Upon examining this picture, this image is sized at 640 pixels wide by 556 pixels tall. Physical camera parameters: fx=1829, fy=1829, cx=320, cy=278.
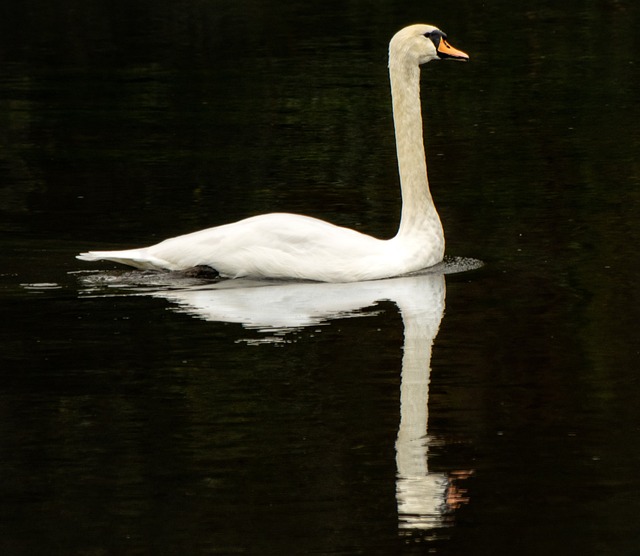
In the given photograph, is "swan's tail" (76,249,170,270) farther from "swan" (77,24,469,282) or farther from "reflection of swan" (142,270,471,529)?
"reflection of swan" (142,270,471,529)

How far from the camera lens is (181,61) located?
80.5 ft

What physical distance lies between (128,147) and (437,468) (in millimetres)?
10665

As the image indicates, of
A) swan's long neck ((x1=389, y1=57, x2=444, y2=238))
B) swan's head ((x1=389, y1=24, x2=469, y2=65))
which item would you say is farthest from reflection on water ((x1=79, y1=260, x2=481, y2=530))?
swan's head ((x1=389, y1=24, x2=469, y2=65))

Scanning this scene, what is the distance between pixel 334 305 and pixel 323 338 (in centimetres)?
90

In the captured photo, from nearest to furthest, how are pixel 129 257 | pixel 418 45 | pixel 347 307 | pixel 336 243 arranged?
pixel 347 307 → pixel 336 243 → pixel 129 257 → pixel 418 45

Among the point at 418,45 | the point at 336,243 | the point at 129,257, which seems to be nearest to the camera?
the point at 336,243

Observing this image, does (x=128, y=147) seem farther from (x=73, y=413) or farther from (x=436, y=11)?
(x=436, y=11)

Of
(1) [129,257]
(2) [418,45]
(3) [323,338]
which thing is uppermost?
(2) [418,45]

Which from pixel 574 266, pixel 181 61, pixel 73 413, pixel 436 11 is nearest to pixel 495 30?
pixel 436 11

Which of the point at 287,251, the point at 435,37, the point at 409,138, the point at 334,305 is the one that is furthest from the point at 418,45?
the point at 334,305

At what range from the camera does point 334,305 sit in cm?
1073

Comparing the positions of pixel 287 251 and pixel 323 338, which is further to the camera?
pixel 287 251

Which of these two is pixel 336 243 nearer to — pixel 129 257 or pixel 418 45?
pixel 129 257

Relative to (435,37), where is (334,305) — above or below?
below
